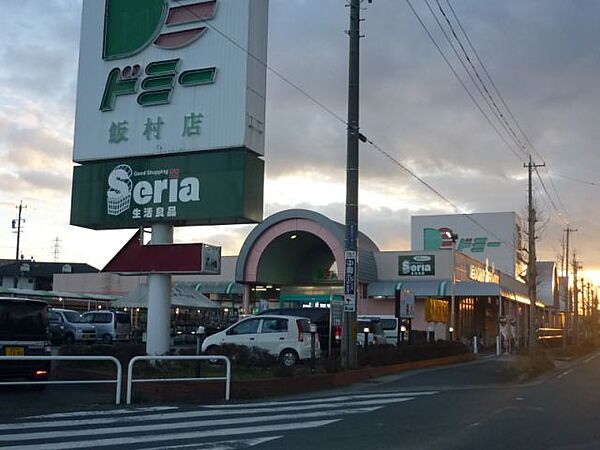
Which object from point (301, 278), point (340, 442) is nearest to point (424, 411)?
point (340, 442)

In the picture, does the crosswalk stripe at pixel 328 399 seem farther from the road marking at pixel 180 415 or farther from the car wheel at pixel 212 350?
the car wheel at pixel 212 350

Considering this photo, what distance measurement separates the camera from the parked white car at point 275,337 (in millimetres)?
20375

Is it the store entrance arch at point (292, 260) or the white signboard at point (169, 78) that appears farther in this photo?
the store entrance arch at point (292, 260)

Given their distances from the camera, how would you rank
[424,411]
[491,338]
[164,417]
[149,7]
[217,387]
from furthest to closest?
[491,338], [149,7], [217,387], [424,411], [164,417]

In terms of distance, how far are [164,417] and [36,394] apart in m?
3.72

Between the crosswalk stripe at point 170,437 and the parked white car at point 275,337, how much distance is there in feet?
29.6

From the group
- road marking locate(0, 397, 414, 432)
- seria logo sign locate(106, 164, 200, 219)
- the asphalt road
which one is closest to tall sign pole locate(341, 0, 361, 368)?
the asphalt road

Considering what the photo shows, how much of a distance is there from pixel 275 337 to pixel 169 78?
8.05 metres

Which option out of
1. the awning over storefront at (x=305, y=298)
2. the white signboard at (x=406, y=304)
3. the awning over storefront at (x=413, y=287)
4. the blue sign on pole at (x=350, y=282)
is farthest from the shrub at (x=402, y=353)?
the awning over storefront at (x=305, y=298)

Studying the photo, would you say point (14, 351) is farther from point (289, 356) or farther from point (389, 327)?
point (389, 327)

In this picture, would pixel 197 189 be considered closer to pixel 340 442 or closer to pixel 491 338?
pixel 340 442

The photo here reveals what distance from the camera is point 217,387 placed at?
1385 cm

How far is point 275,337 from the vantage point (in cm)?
2061

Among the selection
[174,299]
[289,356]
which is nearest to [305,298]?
[174,299]
